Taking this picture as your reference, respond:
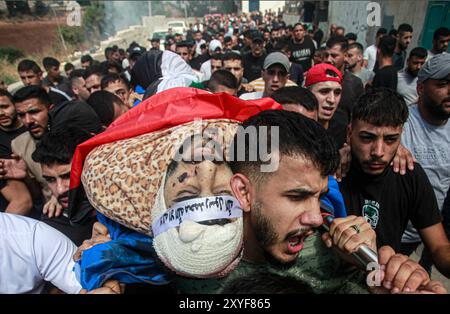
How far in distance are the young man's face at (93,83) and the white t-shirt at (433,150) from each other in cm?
393

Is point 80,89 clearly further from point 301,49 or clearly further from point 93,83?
point 301,49

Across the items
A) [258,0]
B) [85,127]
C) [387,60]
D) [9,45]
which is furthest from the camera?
[258,0]

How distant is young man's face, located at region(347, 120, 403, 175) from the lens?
184 centimetres

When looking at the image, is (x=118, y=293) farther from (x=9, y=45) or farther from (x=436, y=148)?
(x=9, y=45)

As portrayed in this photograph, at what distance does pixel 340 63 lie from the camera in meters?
4.60

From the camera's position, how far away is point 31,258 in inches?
63.0

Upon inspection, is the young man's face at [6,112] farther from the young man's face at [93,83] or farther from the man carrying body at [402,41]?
the man carrying body at [402,41]

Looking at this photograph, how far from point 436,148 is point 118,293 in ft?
7.68

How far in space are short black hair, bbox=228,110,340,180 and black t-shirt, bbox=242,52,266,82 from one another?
5.31 meters

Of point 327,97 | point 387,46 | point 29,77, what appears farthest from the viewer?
point 29,77

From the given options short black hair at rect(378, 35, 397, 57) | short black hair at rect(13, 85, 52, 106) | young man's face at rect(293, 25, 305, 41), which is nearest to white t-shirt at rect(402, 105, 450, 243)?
short black hair at rect(378, 35, 397, 57)

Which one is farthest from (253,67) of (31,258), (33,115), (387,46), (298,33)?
(31,258)

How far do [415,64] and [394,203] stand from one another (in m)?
3.18
